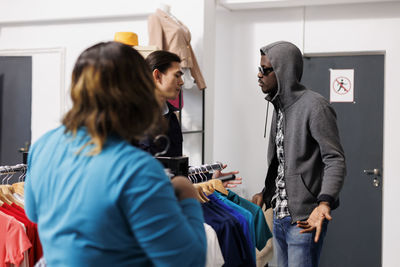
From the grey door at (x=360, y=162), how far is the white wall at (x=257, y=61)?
0.08 metres

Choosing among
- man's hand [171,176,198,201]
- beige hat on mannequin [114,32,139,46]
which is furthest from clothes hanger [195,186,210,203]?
beige hat on mannequin [114,32,139,46]

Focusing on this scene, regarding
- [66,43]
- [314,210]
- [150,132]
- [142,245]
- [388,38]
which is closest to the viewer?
[142,245]

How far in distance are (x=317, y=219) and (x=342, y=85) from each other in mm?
2676

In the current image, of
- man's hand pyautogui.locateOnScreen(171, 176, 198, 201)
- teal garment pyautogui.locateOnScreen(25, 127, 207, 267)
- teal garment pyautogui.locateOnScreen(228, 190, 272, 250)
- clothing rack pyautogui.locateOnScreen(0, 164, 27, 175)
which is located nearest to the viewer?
teal garment pyautogui.locateOnScreen(25, 127, 207, 267)

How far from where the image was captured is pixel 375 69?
4.29m

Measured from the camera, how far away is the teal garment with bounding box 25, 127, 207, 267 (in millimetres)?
912

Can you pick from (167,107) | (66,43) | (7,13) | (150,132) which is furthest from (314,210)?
(7,13)

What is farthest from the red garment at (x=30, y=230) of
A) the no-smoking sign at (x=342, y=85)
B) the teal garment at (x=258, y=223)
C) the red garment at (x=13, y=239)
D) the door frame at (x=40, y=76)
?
the no-smoking sign at (x=342, y=85)

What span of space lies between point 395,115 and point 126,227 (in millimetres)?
3739

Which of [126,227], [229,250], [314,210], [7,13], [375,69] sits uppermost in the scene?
[7,13]

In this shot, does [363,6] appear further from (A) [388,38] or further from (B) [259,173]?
(B) [259,173]

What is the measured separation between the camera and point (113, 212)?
36.3 inches

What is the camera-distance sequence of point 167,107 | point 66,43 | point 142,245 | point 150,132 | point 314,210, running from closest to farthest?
1. point 142,245
2. point 150,132
3. point 314,210
4. point 167,107
5. point 66,43

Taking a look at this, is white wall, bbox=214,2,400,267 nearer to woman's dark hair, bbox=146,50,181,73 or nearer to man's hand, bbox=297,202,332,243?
woman's dark hair, bbox=146,50,181,73
